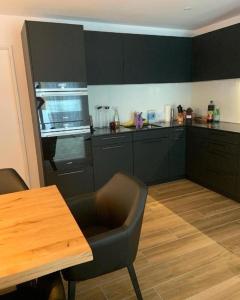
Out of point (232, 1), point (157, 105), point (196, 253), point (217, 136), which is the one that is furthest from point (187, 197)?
point (232, 1)

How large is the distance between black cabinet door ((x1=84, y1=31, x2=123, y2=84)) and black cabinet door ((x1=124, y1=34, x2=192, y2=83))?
11cm

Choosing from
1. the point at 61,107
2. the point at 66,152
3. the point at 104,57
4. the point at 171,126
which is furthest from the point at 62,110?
the point at 171,126

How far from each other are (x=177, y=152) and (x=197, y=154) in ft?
0.98

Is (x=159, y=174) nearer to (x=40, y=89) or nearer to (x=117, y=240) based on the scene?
(x=40, y=89)

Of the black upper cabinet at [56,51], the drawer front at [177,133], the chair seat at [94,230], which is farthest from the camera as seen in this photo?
the drawer front at [177,133]

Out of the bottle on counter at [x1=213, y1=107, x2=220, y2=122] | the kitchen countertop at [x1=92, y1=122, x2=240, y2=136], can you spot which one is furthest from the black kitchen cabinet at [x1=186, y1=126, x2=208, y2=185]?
the bottle on counter at [x1=213, y1=107, x2=220, y2=122]

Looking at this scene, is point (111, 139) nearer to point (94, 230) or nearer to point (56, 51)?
point (56, 51)

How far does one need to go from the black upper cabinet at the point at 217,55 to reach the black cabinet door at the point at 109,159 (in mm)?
1547

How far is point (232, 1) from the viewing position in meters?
2.66

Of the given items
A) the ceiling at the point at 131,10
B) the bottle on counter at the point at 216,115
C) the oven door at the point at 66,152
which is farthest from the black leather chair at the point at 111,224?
the bottle on counter at the point at 216,115

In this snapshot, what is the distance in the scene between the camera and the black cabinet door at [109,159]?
3.17 m

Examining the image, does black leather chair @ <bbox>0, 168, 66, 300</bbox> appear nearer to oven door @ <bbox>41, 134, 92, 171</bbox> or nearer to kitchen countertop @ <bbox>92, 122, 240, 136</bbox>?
oven door @ <bbox>41, 134, 92, 171</bbox>

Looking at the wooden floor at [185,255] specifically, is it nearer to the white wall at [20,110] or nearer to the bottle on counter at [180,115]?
the bottle on counter at [180,115]

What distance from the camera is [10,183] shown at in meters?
1.84
